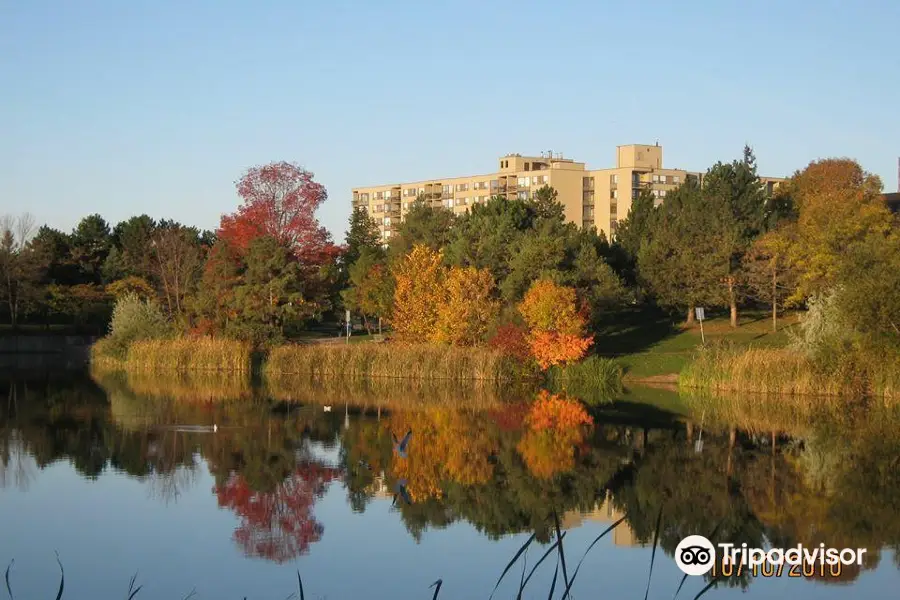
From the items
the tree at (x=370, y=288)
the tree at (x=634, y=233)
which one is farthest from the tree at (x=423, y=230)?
the tree at (x=634, y=233)

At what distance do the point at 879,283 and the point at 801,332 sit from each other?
646 cm

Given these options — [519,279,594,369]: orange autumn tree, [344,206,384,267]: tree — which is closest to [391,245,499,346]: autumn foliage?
[519,279,594,369]: orange autumn tree

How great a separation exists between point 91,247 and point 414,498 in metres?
68.6

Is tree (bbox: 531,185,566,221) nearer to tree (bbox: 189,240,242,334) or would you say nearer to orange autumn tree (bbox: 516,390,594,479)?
tree (bbox: 189,240,242,334)

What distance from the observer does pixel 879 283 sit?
36906 mm

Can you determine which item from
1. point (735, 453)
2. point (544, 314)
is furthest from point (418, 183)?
point (735, 453)

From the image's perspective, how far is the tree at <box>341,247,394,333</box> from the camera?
59.6m

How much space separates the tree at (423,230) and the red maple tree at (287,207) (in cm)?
426

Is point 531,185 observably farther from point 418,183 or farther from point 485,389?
point 485,389

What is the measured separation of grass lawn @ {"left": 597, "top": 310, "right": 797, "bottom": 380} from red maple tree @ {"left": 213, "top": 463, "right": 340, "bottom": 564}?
25827 millimetres

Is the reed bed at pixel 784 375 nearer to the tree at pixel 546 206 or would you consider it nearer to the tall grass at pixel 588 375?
the tall grass at pixel 588 375

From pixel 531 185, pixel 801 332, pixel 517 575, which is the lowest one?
pixel 517 575
